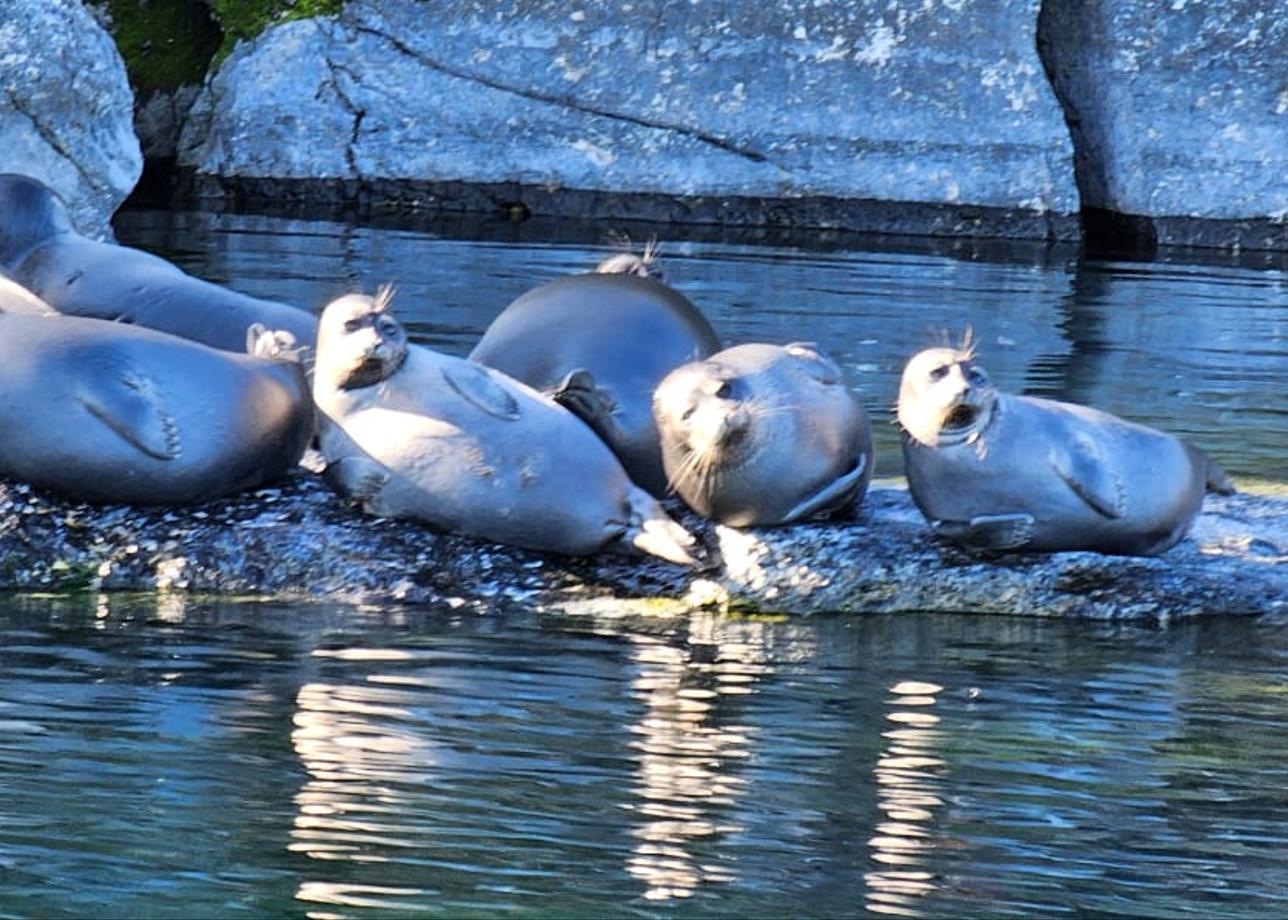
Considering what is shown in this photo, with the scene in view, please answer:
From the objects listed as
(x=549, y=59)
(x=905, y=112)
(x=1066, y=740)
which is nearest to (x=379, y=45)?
(x=549, y=59)

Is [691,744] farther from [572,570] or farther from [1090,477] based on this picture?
[1090,477]

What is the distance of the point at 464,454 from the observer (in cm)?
607

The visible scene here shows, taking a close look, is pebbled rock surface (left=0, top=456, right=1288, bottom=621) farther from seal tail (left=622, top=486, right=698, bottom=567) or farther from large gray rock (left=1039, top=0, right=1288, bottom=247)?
large gray rock (left=1039, top=0, right=1288, bottom=247)

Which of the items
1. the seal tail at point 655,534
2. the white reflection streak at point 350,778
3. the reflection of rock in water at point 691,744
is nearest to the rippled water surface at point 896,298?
the seal tail at point 655,534

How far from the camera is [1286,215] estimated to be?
14.6 metres

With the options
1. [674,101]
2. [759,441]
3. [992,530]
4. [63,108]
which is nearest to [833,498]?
[759,441]

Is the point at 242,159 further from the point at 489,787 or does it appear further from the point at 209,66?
the point at 489,787

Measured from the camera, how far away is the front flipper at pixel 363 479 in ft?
20.0

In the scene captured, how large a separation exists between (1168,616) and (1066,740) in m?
1.25

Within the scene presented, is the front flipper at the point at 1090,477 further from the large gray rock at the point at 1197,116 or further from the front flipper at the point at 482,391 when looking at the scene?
the large gray rock at the point at 1197,116

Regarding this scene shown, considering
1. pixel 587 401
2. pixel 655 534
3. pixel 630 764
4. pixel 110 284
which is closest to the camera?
pixel 630 764

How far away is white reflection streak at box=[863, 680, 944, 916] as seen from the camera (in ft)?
12.2

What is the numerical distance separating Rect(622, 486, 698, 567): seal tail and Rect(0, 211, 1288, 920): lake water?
0.57 ft

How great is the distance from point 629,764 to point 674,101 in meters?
10.5
